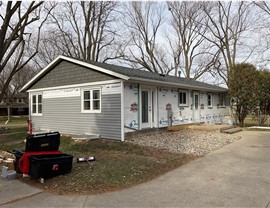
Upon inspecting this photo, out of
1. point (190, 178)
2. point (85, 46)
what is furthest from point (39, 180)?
point (85, 46)

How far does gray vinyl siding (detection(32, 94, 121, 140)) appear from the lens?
11305 mm

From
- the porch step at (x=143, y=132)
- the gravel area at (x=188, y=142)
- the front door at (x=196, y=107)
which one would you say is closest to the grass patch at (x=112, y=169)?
the gravel area at (x=188, y=142)

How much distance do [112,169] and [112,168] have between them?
0.09 metres

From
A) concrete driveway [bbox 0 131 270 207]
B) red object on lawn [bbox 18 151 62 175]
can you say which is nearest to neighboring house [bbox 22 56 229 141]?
concrete driveway [bbox 0 131 270 207]

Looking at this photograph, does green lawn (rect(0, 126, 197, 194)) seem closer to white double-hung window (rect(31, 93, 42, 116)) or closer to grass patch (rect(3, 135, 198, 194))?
grass patch (rect(3, 135, 198, 194))

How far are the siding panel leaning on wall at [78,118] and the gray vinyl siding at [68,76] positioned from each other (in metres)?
0.84

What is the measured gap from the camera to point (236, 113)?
1823 centimetres

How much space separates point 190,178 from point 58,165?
3065mm

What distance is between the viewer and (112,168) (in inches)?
262

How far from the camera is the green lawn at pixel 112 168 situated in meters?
5.49

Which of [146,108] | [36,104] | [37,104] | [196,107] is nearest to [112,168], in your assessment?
[146,108]

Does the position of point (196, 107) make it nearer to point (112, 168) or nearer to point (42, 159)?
point (112, 168)

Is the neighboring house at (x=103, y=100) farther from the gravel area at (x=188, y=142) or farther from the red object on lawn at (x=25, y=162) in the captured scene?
the red object on lawn at (x=25, y=162)

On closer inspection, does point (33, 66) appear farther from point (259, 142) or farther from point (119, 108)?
point (259, 142)
